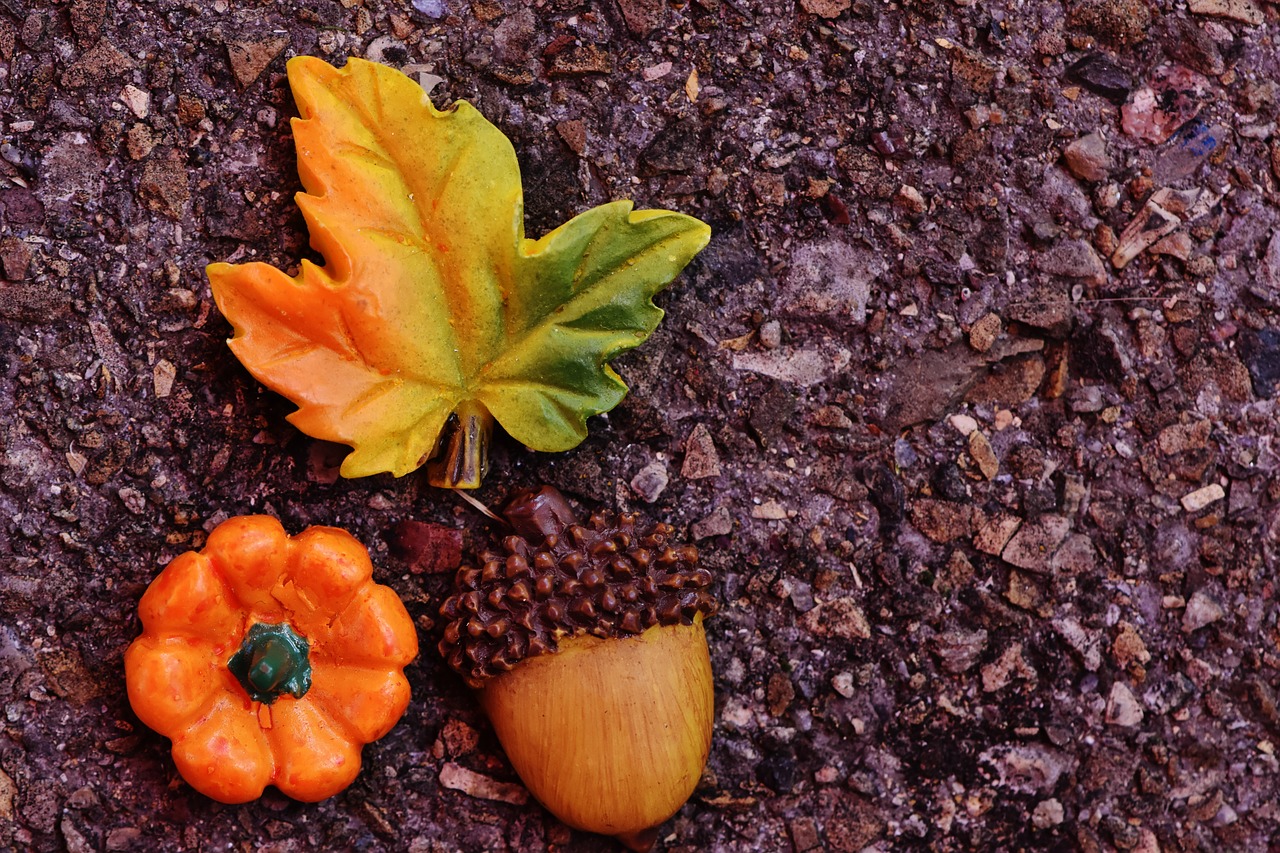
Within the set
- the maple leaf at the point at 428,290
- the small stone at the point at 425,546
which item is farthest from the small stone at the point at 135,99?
the small stone at the point at 425,546

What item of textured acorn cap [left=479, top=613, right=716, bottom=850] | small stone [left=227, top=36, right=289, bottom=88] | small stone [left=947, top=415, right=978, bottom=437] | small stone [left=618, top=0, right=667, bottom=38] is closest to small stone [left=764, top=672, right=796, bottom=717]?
textured acorn cap [left=479, top=613, right=716, bottom=850]

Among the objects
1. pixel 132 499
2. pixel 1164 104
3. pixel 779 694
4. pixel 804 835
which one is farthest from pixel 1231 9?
pixel 132 499

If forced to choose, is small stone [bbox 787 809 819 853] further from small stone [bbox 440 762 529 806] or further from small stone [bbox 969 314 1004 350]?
small stone [bbox 969 314 1004 350]

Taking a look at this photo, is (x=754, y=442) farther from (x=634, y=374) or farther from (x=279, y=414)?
(x=279, y=414)

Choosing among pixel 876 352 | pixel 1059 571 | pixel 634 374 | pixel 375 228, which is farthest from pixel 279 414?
pixel 1059 571

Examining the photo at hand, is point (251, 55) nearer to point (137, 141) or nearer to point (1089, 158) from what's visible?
point (137, 141)
